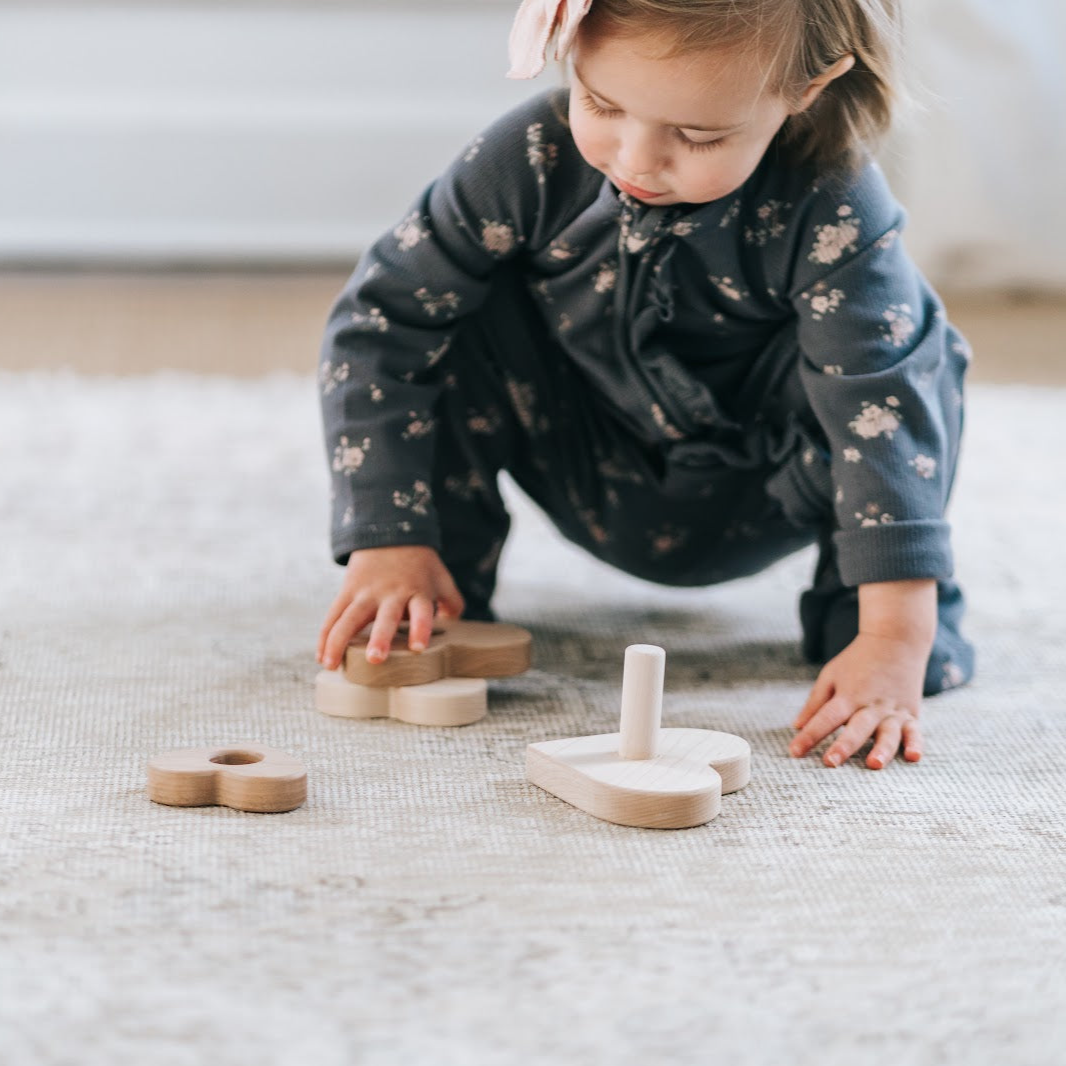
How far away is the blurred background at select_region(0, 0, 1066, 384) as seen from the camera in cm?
214

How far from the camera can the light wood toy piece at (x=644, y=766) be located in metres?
0.70

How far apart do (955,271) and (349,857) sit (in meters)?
1.74

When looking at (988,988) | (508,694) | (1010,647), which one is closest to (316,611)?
(508,694)

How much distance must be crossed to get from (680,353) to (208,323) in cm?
116

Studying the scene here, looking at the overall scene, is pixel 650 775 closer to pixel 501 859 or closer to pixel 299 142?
pixel 501 859

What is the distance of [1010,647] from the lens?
38.6 inches

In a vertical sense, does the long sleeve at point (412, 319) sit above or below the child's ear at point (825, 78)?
below

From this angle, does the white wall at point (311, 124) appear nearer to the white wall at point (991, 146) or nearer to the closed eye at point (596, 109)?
the white wall at point (991, 146)

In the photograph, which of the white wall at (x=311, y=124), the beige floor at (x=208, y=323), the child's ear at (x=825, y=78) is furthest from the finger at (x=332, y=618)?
the white wall at (x=311, y=124)

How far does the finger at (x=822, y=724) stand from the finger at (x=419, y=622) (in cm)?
20

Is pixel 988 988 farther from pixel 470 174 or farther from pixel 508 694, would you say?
pixel 470 174

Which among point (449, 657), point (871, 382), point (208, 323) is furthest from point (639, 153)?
point (208, 323)

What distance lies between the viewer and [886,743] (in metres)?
0.80

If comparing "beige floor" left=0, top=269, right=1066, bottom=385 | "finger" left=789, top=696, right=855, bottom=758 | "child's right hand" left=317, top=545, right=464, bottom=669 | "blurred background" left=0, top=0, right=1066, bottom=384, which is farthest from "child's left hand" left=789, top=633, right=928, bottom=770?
"blurred background" left=0, top=0, right=1066, bottom=384
